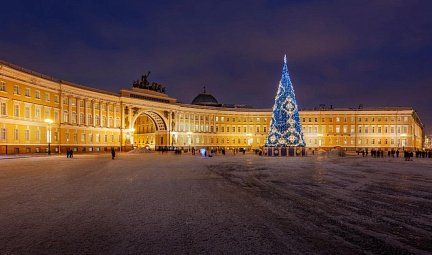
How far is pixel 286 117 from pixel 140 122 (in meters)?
66.7

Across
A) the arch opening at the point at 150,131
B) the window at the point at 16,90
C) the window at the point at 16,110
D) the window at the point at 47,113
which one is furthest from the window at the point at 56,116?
the arch opening at the point at 150,131

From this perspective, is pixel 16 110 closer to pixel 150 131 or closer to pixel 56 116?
pixel 56 116

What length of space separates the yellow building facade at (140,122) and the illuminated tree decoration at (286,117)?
34.3 m

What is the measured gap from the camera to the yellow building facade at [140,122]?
52.7m

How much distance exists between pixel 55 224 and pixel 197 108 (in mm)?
95981

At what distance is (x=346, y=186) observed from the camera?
1600 cm

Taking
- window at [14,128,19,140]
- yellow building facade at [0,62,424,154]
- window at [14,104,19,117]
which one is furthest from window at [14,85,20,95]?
window at [14,128,19,140]

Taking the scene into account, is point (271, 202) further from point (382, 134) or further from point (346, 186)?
point (382, 134)

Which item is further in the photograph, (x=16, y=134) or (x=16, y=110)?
(x=16, y=110)

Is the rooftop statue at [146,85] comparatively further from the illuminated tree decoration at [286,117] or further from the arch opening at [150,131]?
the illuminated tree decoration at [286,117]

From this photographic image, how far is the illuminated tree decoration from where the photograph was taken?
169 ft

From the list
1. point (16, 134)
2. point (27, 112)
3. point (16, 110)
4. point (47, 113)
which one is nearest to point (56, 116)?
point (47, 113)

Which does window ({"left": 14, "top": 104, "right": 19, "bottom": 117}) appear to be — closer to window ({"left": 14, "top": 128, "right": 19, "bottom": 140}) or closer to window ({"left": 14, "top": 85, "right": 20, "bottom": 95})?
window ({"left": 14, "top": 85, "right": 20, "bottom": 95})

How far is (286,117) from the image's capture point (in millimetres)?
51688
